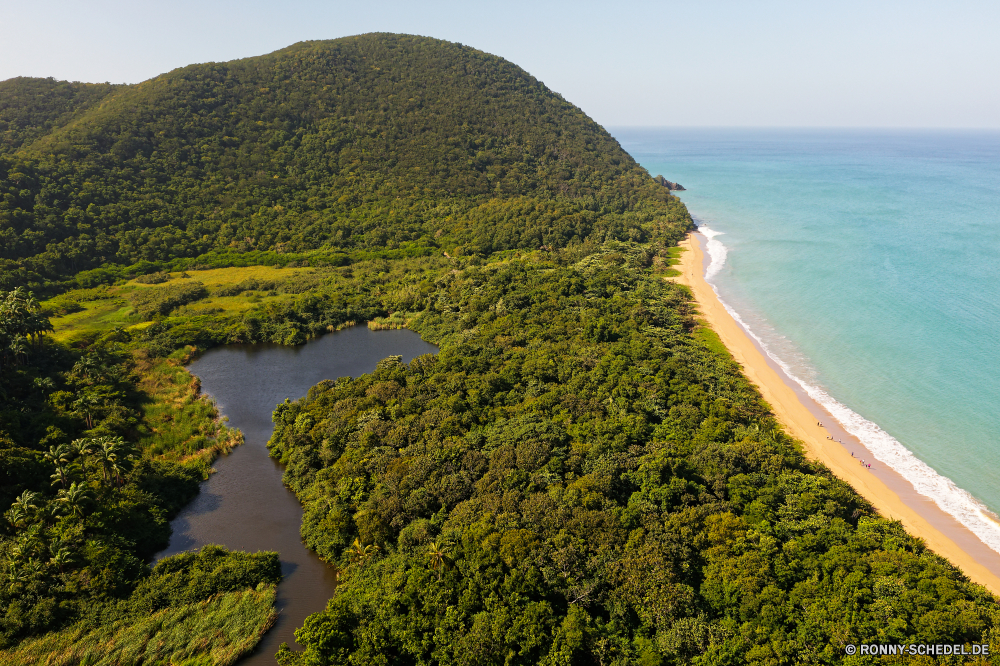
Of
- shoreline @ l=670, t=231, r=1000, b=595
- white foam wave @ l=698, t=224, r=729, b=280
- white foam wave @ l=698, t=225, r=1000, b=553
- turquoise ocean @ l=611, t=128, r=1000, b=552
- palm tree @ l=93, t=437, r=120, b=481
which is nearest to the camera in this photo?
shoreline @ l=670, t=231, r=1000, b=595

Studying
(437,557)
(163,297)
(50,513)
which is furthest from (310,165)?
(437,557)

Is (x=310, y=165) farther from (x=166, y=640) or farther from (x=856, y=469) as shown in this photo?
(x=856, y=469)

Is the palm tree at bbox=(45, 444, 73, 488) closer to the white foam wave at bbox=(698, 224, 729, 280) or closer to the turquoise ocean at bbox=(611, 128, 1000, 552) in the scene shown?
the turquoise ocean at bbox=(611, 128, 1000, 552)

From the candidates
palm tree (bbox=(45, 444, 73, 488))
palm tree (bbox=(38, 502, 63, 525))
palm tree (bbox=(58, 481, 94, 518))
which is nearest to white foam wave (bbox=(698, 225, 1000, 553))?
palm tree (bbox=(58, 481, 94, 518))

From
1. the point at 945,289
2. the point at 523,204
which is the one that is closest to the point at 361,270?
the point at 523,204

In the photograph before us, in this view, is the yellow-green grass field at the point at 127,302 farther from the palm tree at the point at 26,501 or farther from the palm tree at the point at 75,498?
the palm tree at the point at 75,498

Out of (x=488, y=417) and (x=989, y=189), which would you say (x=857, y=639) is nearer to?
(x=488, y=417)

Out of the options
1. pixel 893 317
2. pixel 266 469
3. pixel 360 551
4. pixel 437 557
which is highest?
pixel 893 317

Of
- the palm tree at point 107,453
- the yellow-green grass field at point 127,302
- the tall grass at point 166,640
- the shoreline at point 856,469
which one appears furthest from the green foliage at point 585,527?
the yellow-green grass field at point 127,302
